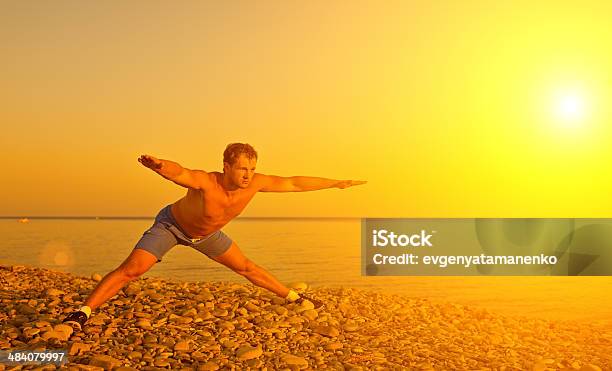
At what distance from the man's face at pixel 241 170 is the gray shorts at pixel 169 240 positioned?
94 cm

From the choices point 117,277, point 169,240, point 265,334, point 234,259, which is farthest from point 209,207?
point 265,334

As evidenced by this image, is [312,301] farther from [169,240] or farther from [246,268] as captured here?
[169,240]

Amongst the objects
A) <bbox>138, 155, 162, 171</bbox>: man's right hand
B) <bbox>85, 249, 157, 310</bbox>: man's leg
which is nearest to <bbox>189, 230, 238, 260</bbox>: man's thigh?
<bbox>85, 249, 157, 310</bbox>: man's leg

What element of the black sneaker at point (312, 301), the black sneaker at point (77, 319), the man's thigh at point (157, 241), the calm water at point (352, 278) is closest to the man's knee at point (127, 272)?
the man's thigh at point (157, 241)

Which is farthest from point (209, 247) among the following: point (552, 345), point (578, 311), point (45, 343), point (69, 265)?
point (69, 265)

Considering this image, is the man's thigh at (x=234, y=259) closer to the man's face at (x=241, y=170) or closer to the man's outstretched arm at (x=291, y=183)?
the man's outstretched arm at (x=291, y=183)

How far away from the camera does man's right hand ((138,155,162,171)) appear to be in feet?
23.1

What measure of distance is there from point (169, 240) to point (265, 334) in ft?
5.50

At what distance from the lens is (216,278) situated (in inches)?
886

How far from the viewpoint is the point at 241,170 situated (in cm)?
798

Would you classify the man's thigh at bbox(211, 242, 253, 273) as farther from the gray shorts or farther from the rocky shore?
the rocky shore

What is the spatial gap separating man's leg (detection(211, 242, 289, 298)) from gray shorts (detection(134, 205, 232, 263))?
0.10m

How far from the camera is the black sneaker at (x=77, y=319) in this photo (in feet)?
26.0

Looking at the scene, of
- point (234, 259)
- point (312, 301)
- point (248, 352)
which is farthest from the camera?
point (312, 301)
